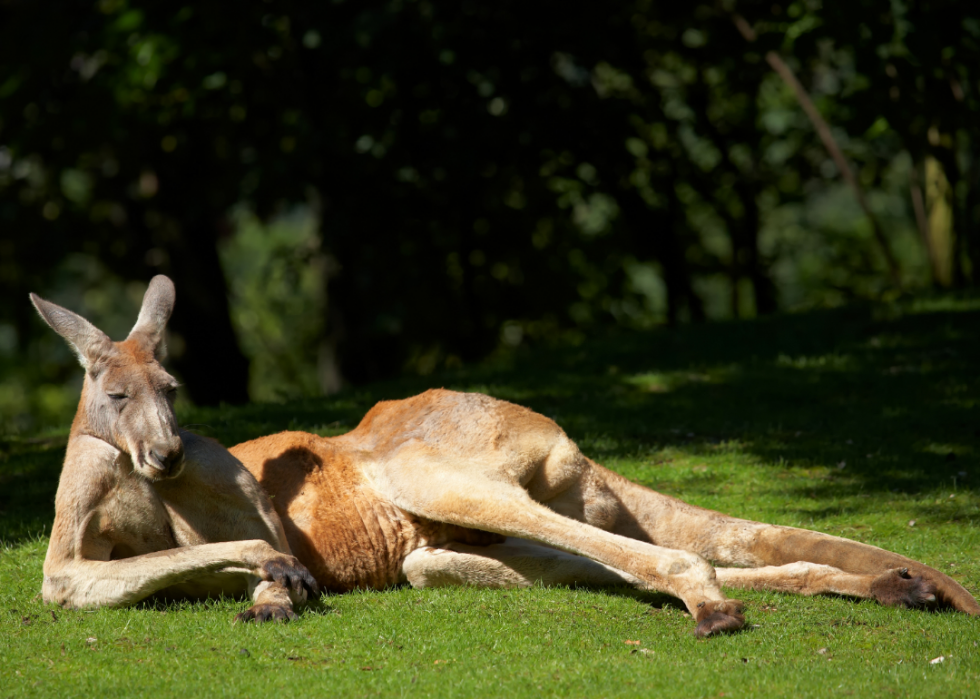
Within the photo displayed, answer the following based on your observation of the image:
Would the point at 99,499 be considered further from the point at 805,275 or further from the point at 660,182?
the point at 805,275

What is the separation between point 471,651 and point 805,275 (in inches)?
732

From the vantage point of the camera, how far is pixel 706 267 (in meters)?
19.0

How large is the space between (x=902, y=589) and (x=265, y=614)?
9.63 ft

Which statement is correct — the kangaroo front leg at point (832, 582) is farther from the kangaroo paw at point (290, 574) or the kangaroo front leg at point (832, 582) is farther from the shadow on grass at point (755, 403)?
the kangaroo paw at point (290, 574)

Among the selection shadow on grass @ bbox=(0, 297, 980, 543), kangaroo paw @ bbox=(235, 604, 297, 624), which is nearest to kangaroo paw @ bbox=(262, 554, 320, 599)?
kangaroo paw @ bbox=(235, 604, 297, 624)

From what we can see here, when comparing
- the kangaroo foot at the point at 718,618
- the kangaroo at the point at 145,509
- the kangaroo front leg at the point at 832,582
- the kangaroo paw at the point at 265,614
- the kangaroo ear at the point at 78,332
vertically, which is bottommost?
the kangaroo front leg at the point at 832,582

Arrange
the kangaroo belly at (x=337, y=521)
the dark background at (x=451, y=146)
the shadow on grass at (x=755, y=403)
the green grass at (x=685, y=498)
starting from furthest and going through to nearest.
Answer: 1. the dark background at (x=451, y=146)
2. the shadow on grass at (x=755, y=403)
3. the kangaroo belly at (x=337, y=521)
4. the green grass at (x=685, y=498)

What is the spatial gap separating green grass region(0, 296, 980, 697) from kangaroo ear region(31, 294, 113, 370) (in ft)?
3.97

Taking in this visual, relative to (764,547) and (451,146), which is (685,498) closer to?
(764,547)

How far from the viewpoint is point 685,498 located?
7.05m

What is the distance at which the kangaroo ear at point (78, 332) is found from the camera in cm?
492

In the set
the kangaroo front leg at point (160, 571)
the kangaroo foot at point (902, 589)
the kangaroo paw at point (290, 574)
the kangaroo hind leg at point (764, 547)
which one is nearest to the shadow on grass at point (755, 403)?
the kangaroo hind leg at point (764, 547)

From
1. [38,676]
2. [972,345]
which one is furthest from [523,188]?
[38,676]

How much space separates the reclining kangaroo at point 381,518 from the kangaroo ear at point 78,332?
1cm
